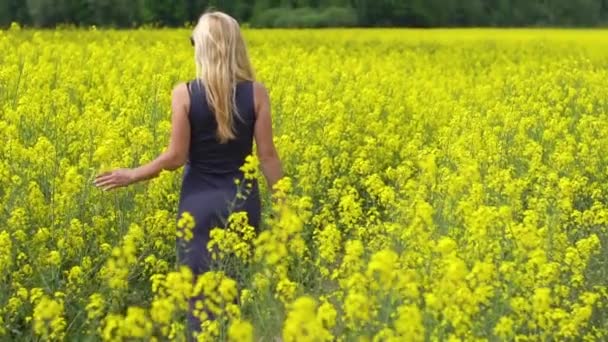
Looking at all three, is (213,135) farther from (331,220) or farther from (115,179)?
(331,220)

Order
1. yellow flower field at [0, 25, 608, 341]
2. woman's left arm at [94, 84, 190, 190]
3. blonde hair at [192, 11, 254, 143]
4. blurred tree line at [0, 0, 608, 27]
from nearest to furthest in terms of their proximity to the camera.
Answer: yellow flower field at [0, 25, 608, 341], blonde hair at [192, 11, 254, 143], woman's left arm at [94, 84, 190, 190], blurred tree line at [0, 0, 608, 27]

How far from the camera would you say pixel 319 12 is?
25.9m

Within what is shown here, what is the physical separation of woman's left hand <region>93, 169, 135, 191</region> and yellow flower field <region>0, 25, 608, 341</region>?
338mm

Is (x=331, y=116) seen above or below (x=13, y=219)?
below

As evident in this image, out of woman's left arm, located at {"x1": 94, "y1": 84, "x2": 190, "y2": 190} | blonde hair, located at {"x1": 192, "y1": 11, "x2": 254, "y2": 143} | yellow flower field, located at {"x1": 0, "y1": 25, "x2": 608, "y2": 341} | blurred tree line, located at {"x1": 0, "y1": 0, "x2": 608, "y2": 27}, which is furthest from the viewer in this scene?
blurred tree line, located at {"x1": 0, "y1": 0, "x2": 608, "y2": 27}

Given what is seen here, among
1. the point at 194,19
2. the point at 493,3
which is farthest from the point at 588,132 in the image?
the point at 493,3

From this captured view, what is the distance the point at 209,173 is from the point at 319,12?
21394 millimetres

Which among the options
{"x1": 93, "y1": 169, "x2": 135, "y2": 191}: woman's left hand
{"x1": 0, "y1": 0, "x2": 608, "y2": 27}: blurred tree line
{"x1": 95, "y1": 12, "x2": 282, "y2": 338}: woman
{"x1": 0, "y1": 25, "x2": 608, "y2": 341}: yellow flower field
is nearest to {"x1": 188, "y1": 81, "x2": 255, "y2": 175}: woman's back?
{"x1": 95, "y1": 12, "x2": 282, "y2": 338}: woman

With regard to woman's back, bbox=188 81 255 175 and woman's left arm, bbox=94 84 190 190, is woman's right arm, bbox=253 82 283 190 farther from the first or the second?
woman's left arm, bbox=94 84 190 190

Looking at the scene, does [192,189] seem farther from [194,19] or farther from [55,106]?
[194,19]

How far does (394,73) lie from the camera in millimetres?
13547

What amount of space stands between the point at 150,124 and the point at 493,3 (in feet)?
72.1

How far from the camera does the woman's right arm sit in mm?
4695

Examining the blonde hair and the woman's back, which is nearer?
the blonde hair
